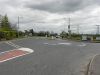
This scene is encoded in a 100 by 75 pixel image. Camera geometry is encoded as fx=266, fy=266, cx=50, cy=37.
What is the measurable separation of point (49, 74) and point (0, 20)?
295 feet

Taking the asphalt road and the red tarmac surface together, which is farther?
the red tarmac surface

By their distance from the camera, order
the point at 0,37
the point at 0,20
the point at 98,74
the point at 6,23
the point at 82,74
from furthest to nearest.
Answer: the point at 6,23, the point at 0,20, the point at 0,37, the point at 82,74, the point at 98,74

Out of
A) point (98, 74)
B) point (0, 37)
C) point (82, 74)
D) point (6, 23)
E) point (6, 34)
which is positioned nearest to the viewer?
point (98, 74)

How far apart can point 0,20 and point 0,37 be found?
37075mm

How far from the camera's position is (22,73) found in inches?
469

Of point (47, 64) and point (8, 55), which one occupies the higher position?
point (47, 64)

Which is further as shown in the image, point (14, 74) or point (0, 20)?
point (0, 20)

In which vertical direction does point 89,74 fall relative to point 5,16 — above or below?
below

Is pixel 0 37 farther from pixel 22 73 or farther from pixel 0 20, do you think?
pixel 22 73

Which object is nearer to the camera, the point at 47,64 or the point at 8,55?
the point at 47,64

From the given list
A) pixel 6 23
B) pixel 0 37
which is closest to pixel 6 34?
pixel 0 37

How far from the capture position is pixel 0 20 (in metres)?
99.4

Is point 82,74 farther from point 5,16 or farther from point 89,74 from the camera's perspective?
Result: point 5,16

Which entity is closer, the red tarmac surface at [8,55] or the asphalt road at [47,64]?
the asphalt road at [47,64]
